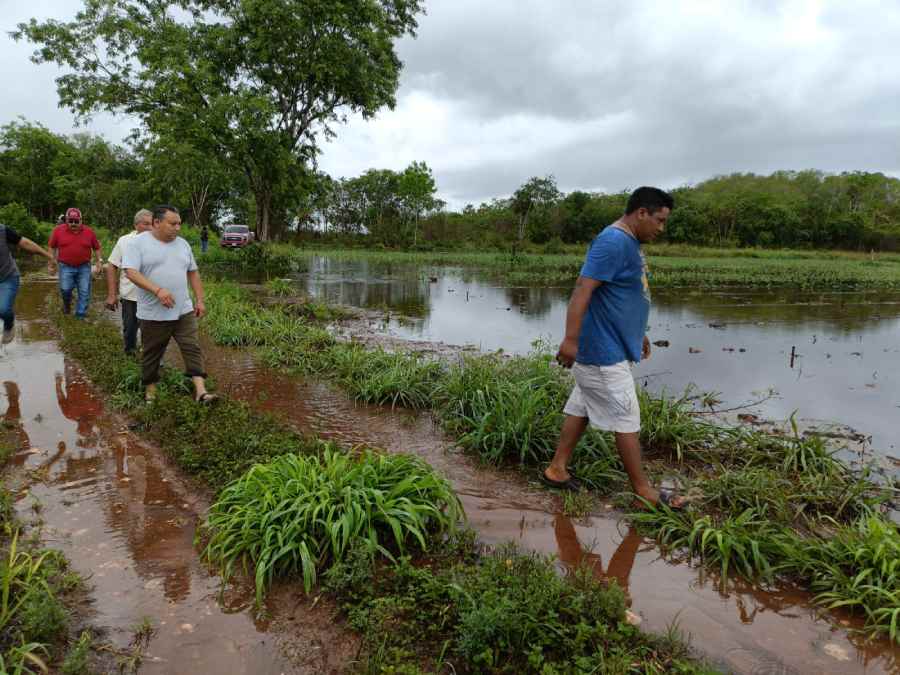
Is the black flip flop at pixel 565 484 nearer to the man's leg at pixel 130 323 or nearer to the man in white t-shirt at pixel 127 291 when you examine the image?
the man in white t-shirt at pixel 127 291

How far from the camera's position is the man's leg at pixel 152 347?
4914 millimetres

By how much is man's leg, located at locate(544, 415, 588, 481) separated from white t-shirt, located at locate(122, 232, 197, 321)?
11.5ft

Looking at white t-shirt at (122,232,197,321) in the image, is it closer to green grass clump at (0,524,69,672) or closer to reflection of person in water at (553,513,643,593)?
green grass clump at (0,524,69,672)

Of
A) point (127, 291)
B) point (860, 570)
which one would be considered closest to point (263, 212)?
point (127, 291)

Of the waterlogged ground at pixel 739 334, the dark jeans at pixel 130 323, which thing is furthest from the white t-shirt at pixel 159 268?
the waterlogged ground at pixel 739 334

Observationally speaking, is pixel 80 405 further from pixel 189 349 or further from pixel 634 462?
pixel 634 462

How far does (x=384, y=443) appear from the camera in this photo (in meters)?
4.60

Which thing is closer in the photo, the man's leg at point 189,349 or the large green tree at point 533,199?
A: the man's leg at point 189,349

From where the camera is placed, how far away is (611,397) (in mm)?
3367

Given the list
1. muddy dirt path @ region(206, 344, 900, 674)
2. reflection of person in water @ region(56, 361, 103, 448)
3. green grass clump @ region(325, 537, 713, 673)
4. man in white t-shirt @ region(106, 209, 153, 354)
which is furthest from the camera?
man in white t-shirt @ region(106, 209, 153, 354)

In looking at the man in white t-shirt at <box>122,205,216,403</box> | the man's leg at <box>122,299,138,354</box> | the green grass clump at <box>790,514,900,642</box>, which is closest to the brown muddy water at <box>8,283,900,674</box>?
the green grass clump at <box>790,514,900,642</box>

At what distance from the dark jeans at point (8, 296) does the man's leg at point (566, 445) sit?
5989mm

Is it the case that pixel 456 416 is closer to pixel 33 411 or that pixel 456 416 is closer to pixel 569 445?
pixel 569 445

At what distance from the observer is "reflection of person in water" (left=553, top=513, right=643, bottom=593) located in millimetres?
2871
